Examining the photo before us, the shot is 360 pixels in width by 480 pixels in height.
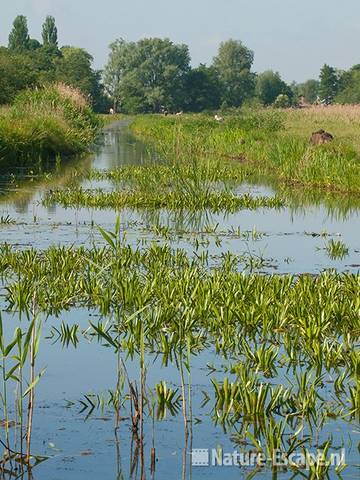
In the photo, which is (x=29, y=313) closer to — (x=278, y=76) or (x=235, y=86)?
(x=235, y=86)

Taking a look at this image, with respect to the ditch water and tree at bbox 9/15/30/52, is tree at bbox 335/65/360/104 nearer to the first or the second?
tree at bbox 9/15/30/52

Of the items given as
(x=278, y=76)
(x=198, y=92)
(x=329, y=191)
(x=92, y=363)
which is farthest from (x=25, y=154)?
(x=278, y=76)

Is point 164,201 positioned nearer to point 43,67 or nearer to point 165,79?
point 43,67

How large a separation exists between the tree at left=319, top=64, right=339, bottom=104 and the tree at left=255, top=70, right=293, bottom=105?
52.7ft

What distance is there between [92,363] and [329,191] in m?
14.9

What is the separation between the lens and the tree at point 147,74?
369ft

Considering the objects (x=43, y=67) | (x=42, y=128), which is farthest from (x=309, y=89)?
(x=42, y=128)

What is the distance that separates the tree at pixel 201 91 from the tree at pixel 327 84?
12.7m

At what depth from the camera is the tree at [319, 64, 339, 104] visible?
11919cm

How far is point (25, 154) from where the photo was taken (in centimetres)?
2648

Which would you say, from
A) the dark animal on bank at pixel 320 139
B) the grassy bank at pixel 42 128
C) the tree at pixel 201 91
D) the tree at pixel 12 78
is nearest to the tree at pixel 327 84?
the tree at pixel 201 91

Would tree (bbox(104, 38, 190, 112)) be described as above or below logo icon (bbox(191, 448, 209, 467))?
above

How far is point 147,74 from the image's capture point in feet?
375

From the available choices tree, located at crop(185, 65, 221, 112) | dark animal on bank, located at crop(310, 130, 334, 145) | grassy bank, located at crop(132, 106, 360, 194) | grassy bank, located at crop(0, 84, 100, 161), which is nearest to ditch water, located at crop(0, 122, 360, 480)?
grassy bank, located at crop(132, 106, 360, 194)
